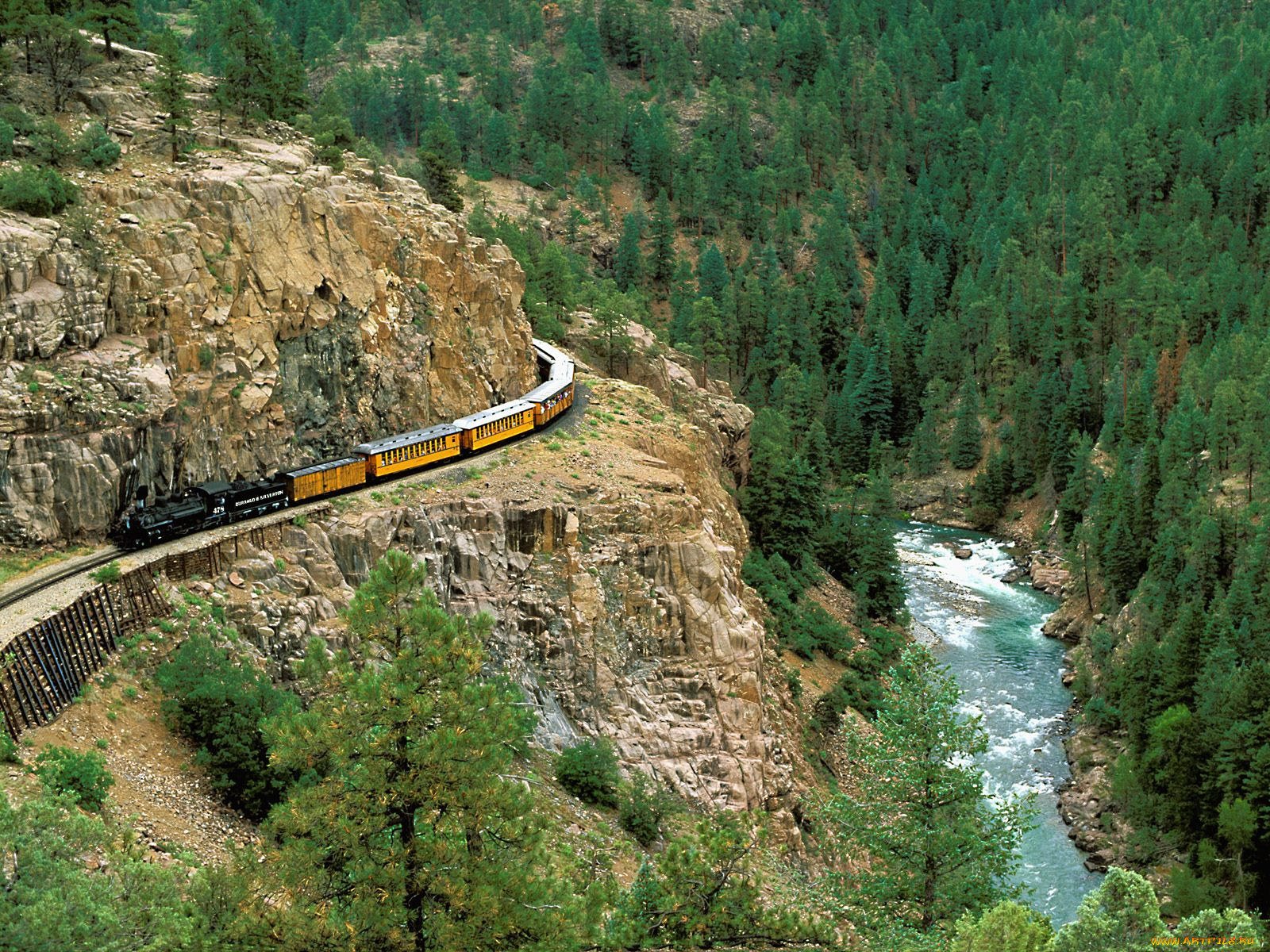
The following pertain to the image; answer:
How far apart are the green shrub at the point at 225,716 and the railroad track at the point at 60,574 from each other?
13.7 ft

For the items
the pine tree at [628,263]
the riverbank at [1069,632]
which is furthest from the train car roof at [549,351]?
the pine tree at [628,263]

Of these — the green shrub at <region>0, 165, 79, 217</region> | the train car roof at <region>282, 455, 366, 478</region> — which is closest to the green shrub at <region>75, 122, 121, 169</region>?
the green shrub at <region>0, 165, 79, 217</region>

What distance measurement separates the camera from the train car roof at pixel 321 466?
44.4 m

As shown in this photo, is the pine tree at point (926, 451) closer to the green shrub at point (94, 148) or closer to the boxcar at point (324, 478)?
the boxcar at point (324, 478)

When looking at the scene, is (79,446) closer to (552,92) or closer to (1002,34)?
(552,92)

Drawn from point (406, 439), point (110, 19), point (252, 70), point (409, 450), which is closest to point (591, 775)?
point (409, 450)

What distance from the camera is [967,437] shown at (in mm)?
115312

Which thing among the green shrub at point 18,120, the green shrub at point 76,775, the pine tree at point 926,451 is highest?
the green shrub at point 18,120

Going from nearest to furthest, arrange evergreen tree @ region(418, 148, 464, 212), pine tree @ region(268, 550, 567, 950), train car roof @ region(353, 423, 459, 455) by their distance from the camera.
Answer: pine tree @ region(268, 550, 567, 950) < train car roof @ region(353, 423, 459, 455) < evergreen tree @ region(418, 148, 464, 212)

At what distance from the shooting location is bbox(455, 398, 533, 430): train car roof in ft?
168

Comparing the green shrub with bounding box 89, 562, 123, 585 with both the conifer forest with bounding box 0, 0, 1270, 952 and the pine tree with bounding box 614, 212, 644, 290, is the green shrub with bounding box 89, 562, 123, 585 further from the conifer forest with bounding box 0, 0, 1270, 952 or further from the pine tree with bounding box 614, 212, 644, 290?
the pine tree with bounding box 614, 212, 644, 290

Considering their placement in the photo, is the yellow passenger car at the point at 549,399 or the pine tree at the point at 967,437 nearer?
the yellow passenger car at the point at 549,399

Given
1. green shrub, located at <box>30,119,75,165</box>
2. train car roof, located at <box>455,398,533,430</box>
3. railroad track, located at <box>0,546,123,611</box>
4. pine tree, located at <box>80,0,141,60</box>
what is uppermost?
pine tree, located at <box>80,0,141,60</box>

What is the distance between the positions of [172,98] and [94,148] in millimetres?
4036
